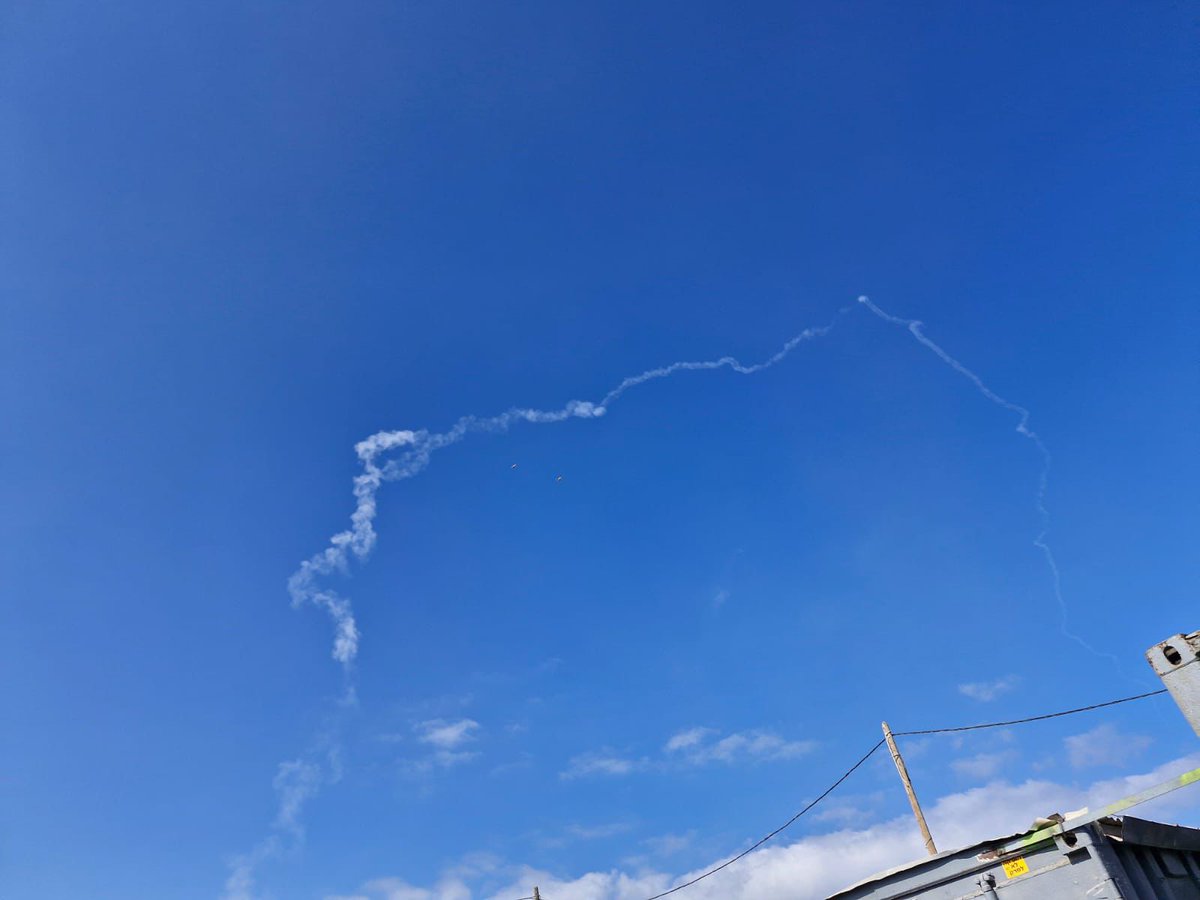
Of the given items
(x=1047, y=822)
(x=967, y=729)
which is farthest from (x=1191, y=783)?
(x=967, y=729)

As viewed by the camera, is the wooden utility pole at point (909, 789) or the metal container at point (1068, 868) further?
the wooden utility pole at point (909, 789)

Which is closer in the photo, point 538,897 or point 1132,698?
point 1132,698

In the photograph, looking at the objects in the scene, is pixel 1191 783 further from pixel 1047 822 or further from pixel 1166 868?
pixel 1166 868

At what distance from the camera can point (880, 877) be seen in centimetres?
1178

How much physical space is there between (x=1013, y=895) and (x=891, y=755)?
1538 cm

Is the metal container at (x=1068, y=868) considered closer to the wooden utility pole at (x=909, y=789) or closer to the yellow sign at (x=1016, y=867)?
the yellow sign at (x=1016, y=867)

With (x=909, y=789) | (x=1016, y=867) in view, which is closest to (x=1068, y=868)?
(x=1016, y=867)

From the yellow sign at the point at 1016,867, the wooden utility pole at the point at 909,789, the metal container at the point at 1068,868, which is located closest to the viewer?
the metal container at the point at 1068,868

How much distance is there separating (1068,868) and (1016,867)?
0.77 m

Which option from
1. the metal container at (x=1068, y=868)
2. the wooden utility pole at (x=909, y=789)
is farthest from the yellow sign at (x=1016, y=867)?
the wooden utility pole at (x=909, y=789)

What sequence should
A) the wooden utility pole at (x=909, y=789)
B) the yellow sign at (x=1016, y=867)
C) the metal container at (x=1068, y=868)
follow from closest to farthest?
1. the metal container at (x=1068, y=868)
2. the yellow sign at (x=1016, y=867)
3. the wooden utility pole at (x=909, y=789)

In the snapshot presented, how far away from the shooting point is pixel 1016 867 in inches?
412

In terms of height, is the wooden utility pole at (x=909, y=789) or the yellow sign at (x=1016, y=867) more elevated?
the wooden utility pole at (x=909, y=789)

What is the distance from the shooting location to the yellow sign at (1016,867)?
1038cm
